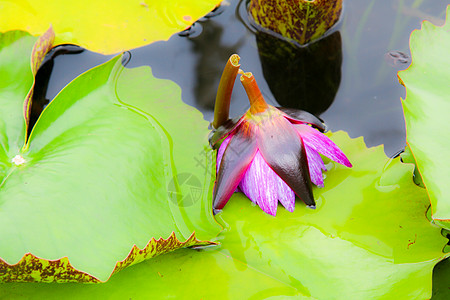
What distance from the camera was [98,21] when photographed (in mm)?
1431

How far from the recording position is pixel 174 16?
1.48 meters

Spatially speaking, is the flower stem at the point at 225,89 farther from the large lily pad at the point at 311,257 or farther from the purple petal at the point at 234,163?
the large lily pad at the point at 311,257

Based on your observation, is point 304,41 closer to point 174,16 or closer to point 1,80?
point 174,16

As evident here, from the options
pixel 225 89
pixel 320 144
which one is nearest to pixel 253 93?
pixel 225 89

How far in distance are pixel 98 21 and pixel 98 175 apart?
0.63 meters

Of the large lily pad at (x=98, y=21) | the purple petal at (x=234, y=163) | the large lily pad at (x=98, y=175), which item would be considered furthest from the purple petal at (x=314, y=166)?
the large lily pad at (x=98, y=21)

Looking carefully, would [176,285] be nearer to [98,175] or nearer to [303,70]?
[98,175]

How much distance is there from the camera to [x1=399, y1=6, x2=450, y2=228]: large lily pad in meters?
0.91

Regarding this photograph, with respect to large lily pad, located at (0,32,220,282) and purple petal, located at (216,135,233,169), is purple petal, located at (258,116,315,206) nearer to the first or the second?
purple petal, located at (216,135,233,169)

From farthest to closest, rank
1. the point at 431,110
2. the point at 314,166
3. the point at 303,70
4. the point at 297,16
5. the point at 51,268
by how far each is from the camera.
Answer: the point at 303,70 → the point at 297,16 → the point at 314,166 → the point at 431,110 → the point at 51,268

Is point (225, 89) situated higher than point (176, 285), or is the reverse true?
point (225, 89)

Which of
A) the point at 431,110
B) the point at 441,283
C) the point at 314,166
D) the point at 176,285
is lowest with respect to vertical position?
the point at 441,283

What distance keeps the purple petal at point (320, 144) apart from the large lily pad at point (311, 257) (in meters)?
0.09

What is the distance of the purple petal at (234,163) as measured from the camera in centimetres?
106
